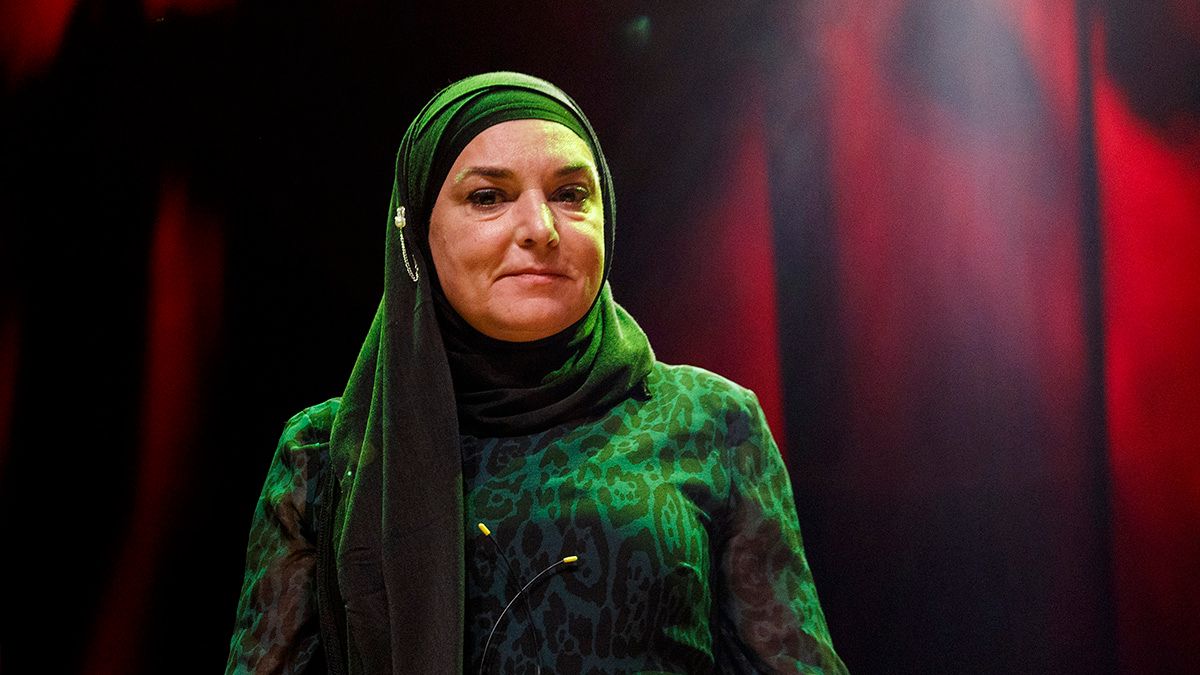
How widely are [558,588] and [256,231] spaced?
0.82 meters

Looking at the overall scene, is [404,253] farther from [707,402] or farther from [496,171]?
[707,402]

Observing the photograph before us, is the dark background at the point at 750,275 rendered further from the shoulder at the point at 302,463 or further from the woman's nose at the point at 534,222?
the woman's nose at the point at 534,222

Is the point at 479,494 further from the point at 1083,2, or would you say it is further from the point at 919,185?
the point at 1083,2

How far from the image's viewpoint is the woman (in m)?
1.22

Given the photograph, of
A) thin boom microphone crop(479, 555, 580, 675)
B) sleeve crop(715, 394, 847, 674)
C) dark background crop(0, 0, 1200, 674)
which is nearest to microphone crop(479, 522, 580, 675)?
thin boom microphone crop(479, 555, 580, 675)

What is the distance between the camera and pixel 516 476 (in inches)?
50.7

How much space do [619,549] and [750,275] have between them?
25.7 inches

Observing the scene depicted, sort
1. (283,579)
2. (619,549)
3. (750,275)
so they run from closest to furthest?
(619,549) < (283,579) < (750,275)

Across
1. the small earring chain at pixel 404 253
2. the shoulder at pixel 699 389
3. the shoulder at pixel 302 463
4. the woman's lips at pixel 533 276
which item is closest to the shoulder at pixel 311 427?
the shoulder at pixel 302 463

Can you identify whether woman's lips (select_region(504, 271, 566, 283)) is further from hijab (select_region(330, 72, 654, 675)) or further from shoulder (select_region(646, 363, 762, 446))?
shoulder (select_region(646, 363, 762, 446))

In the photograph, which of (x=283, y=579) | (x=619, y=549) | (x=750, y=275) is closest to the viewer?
(x=619, y=549)

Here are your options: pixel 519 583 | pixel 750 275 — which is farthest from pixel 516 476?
pixel 750 275

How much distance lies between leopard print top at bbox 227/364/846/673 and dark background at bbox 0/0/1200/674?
38 cm

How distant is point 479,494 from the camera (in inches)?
50.7
